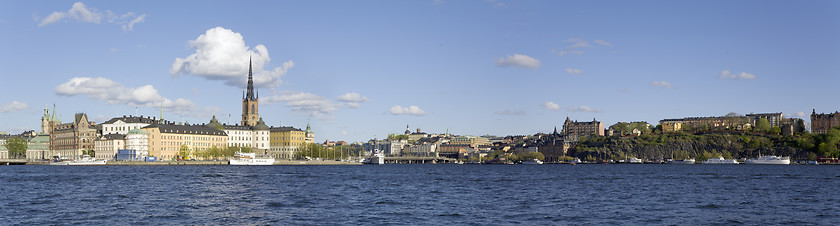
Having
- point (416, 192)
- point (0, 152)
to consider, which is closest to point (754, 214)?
point (416, 192)

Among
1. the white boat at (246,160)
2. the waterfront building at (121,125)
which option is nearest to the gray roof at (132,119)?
the waterfront building at (121,125)

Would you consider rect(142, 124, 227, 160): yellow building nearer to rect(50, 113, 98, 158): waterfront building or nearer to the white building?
the white building

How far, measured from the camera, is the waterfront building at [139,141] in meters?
168

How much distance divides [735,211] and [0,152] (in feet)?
605

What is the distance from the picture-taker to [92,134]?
183m

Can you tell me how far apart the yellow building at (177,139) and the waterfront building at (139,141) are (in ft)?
3.39

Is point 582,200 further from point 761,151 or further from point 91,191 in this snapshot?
point 761,151

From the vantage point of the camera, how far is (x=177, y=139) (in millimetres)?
176875

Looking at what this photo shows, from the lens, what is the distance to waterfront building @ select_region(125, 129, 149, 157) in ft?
551

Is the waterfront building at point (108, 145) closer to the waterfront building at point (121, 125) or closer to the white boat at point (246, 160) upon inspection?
the waterfront building at point (121, 125)

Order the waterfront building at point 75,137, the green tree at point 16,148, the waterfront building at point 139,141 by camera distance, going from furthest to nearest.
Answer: the green tree at point 16,148
the waterfront building at point 75,137
the waterfront building at point 139,141

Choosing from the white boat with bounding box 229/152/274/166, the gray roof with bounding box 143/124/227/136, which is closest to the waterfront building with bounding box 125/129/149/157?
the gray roof with bounding box 143/124/227/136

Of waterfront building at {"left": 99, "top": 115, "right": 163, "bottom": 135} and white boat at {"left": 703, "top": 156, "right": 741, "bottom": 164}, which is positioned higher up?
waterfront building at {"left": 99, "top": 115, "right": 163, "bottom": 135}

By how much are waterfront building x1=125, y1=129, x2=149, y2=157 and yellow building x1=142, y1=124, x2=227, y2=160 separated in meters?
1.03
